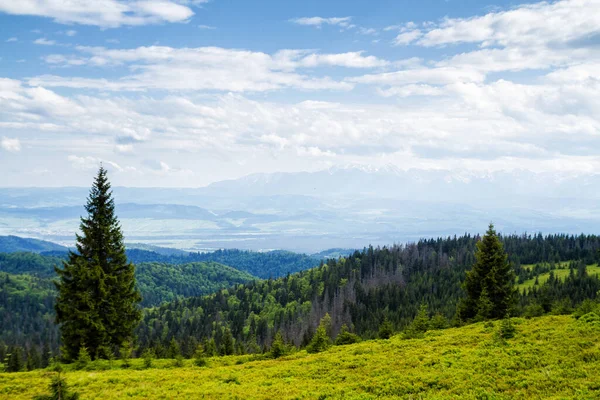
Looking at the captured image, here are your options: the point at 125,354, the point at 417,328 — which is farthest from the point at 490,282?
the point at 125,354

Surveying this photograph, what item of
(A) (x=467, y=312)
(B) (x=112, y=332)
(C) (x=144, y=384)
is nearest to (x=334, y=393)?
(C) (x=144, y=384)

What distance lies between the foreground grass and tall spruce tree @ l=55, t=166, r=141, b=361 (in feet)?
30.8

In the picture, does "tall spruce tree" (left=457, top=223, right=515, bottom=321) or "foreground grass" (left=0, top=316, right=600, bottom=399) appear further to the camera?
"tall spruce tree" (left=457, top=223, right=515, bottom=321)

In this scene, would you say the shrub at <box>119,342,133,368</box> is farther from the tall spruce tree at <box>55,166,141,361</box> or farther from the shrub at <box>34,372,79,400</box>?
the shrub at <box>34,372,79,400</box>

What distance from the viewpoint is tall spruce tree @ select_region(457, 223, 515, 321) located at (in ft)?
165

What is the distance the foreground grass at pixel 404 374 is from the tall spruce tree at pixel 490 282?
52.7 ft

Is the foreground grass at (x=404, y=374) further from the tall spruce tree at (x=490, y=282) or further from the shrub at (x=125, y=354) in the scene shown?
the tall spruce tree at (x=490, y=282)

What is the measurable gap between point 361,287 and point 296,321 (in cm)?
3350

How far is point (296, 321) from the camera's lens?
598ft

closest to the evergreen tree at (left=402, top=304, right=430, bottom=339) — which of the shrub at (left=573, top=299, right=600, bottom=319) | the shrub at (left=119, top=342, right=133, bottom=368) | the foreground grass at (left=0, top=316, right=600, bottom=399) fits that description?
the foreground grass at (left=0, top=316, right=600, bottom=399)

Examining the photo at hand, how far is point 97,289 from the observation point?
41.3 metres

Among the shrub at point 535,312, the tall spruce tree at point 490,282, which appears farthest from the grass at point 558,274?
the shrub at point 535,312

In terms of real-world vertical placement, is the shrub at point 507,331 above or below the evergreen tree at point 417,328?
above

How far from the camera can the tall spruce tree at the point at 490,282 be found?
165 ft
